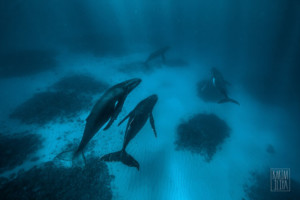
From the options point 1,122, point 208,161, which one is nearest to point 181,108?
point 208,161

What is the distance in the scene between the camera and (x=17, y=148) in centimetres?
705

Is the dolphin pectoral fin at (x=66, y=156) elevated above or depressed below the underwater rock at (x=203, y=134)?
below

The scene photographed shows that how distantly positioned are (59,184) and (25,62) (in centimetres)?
1993

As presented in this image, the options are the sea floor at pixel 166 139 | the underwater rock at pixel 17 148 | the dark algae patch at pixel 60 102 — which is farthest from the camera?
the dark algae patch at pixel 60 102

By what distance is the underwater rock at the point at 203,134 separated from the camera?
9141mm

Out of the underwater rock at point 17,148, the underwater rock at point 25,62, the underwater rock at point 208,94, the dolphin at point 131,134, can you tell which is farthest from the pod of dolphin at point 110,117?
the underwater rock at point 25,62

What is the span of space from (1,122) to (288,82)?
36.0m

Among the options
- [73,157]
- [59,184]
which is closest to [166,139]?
[73,157]

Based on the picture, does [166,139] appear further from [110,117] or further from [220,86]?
[220,86]

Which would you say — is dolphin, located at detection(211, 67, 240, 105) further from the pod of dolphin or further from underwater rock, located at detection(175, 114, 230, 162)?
A: the pod of dolphin

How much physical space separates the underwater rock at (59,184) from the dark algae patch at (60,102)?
4.11m

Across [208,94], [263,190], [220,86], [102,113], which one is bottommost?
[102,113]

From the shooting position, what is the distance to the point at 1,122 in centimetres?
863

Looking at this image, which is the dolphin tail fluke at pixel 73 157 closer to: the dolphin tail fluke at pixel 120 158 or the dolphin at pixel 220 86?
the dolphin tail fluke at pixel 120 158
